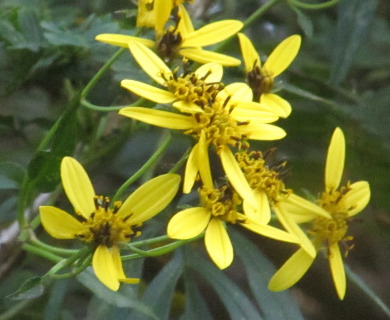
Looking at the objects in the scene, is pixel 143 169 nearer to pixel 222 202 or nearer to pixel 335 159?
pixel 222 202

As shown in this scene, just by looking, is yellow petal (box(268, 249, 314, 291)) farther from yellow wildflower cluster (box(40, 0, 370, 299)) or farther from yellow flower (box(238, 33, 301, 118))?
yellow flower (box(238, 33, 301, 118))

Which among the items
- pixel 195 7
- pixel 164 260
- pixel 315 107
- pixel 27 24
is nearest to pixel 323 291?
pixel 164 260

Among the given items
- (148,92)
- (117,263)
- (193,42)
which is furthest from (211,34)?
(117,263)

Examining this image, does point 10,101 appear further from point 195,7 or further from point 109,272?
point 109,272

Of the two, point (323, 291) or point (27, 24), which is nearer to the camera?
point (27, 24)

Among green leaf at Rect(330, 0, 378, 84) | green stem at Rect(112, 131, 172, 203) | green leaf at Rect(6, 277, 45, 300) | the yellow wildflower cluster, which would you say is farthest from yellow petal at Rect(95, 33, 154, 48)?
green leaf at Rect(330, 0, 378, 84)

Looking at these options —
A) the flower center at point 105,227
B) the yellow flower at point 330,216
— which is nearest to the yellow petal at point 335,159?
the yellow flower at point 330,216

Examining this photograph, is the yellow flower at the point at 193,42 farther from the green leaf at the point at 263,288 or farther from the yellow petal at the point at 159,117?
the green leaf at the point at 263,288
